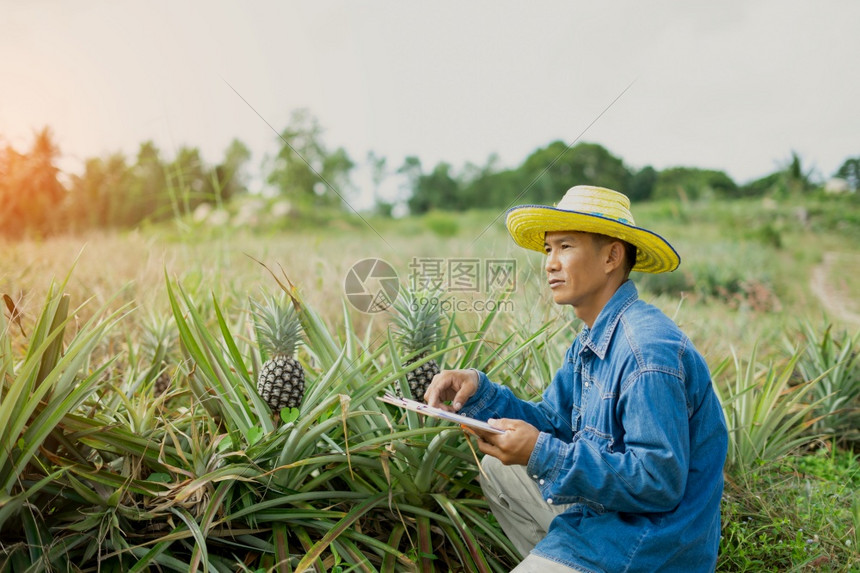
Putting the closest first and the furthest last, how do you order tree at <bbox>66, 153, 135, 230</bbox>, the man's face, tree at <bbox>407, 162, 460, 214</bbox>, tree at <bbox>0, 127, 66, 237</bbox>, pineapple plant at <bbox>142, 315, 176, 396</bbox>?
the man's face
pineapple plant at <bbox>142, 315, 176, 396</bbox>
tree at <bbox>0, 127, 66, 237</bbox>
tree at <bbox>66, 153, 135, 230</bbox>
tree at <bbox>407, 162, 460, 214</bbox>

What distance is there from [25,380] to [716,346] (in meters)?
4.66

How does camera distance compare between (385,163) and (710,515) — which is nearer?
(710,515)

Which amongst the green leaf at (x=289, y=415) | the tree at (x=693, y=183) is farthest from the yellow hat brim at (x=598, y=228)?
the tree at (x=693, y=183)

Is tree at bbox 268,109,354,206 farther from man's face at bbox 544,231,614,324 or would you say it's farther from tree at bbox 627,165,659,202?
man's face at bbox 544,231,614,324

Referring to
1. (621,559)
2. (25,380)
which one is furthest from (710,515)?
(25,380)

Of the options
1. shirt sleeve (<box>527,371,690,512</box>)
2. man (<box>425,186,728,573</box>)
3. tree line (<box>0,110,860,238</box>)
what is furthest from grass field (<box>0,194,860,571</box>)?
tree line (<box>0,110,860,238</box>)

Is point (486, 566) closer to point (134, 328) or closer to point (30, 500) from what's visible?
point (30, 500)

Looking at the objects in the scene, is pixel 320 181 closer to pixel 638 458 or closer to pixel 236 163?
pixel 236 163

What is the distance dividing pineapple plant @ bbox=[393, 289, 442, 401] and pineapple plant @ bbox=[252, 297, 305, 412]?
1.28 ft

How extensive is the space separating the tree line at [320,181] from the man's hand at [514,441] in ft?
34.1

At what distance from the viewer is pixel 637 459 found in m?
1.63

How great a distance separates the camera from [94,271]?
5.59 metres

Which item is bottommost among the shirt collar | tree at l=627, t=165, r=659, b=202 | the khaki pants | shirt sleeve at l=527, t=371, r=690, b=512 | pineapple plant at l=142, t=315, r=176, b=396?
the khaki pants

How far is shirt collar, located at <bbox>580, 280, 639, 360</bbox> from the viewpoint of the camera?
192 cm
